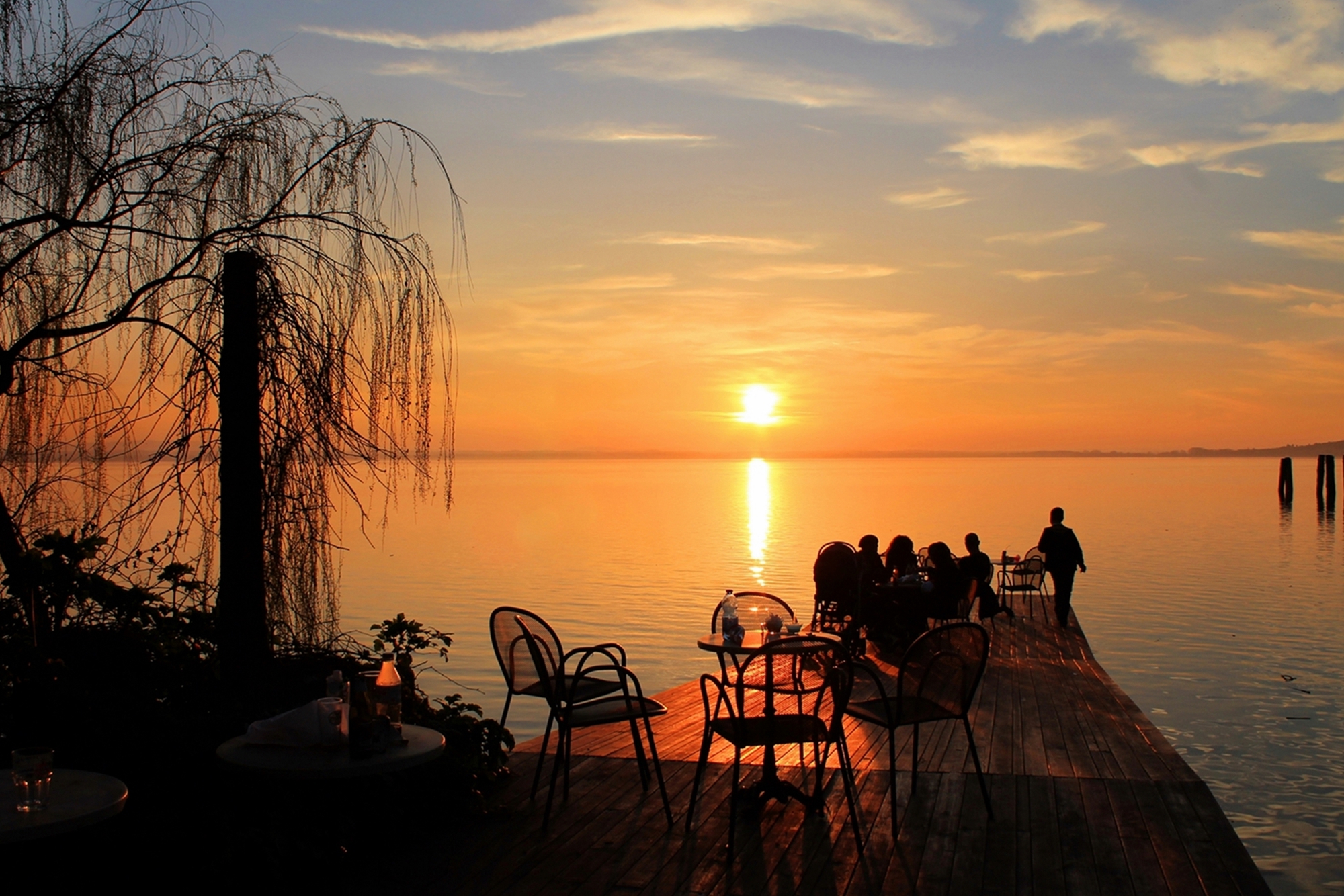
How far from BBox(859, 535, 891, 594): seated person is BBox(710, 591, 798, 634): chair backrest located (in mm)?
4003

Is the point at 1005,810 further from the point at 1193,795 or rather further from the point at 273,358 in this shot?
the point at 273,358

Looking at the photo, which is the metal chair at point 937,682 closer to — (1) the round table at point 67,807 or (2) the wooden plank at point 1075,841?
(2) the wooden plank at point 1075,841

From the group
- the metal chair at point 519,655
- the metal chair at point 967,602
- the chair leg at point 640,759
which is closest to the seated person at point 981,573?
the metal chair at point 967,602

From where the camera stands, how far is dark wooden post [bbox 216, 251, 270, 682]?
464 cm

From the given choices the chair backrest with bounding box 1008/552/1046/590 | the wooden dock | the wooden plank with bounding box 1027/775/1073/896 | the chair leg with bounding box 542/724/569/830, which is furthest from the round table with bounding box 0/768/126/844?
the chair backrest with bounding box 1008/552/1046/590

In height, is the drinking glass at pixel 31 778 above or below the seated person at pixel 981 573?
above

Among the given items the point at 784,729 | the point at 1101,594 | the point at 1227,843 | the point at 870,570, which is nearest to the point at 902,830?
the point at 784,729

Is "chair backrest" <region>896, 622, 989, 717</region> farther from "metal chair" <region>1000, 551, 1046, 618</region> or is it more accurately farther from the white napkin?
"metal chair" <region>1000, 551, 1046, 618</region>

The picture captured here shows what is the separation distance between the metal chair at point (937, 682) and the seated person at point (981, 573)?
7.14 meters

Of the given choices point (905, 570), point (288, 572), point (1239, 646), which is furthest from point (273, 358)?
point (1239, 646)

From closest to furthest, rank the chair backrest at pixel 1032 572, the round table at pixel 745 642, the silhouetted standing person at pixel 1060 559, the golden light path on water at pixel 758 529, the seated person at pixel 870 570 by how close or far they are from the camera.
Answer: the round table at pixel 745 642 → the seated person at pixel 870 570 → the silhouetted standing person at pixel 1060 559 → the chair backrest at pixel 1032 572 → the golden light path on water at pixel 758 529

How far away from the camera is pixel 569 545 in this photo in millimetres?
33906

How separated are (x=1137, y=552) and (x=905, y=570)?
21.2 m

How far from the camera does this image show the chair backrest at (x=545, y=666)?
18.6 feet
